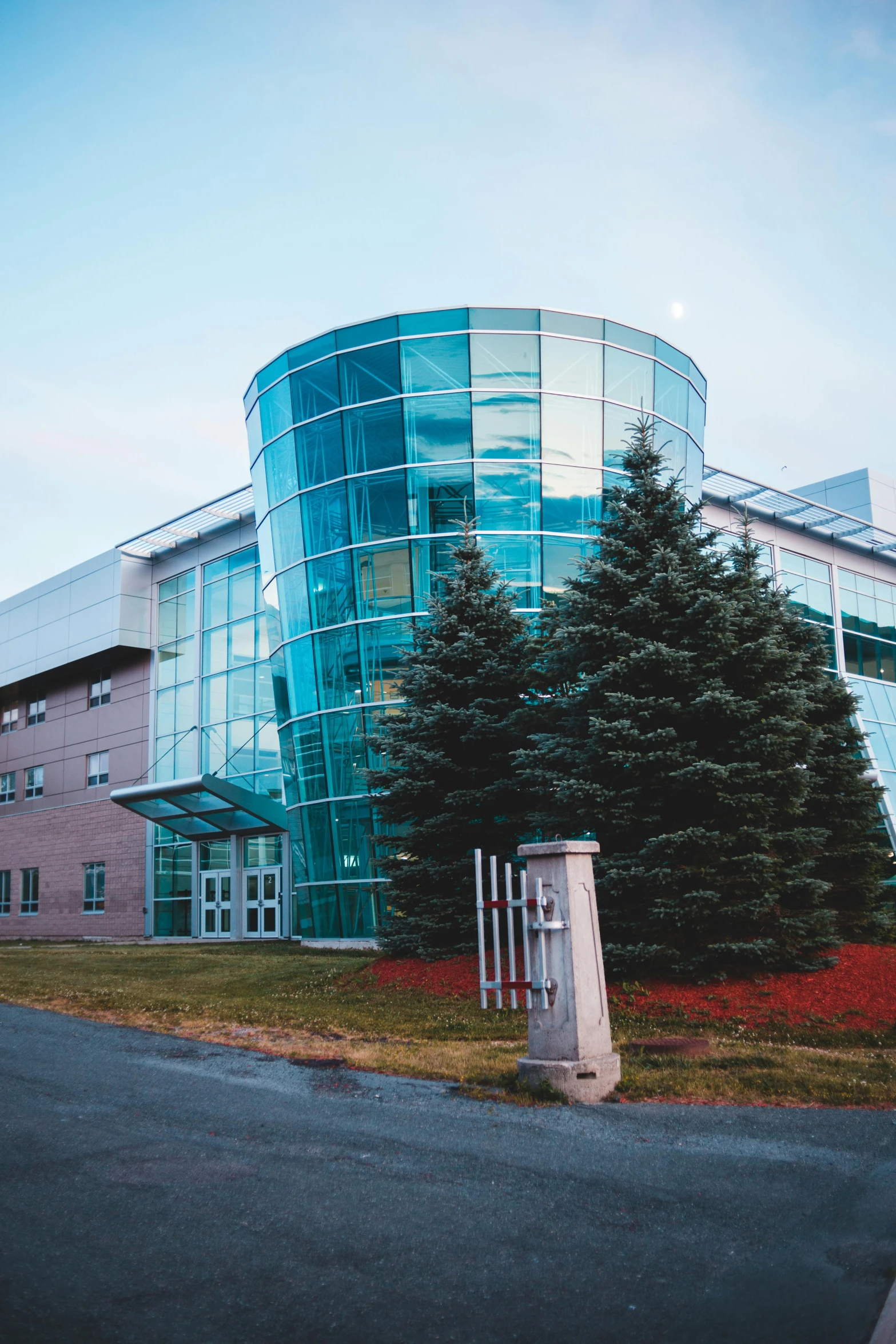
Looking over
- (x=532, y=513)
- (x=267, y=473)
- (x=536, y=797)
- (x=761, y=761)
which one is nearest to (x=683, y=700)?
(x=761, y=761)

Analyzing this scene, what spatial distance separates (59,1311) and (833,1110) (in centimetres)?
559

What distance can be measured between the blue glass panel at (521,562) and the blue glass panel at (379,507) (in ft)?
7.28

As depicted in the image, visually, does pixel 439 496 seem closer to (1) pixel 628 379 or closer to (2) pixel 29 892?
(1) pixel 628 379

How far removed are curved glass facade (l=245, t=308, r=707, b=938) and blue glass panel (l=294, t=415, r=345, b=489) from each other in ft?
0.14

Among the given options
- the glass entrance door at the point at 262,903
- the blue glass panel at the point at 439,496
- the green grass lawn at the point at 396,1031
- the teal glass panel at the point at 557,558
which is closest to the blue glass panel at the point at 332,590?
the blue glass panel at the point at 439,496

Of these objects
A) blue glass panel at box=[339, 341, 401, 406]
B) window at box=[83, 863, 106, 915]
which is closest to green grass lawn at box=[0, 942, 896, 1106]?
blue glass panel at box=[339, 341, 401, 406]

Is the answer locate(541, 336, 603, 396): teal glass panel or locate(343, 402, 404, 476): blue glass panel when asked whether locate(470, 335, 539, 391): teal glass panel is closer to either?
locate(541, 336, 603, 396): teal glass panel

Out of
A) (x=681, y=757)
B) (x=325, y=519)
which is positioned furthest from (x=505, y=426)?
(x=681, y=757)

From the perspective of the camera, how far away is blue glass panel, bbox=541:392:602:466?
25.1m

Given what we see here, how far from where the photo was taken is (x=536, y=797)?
16422 mm

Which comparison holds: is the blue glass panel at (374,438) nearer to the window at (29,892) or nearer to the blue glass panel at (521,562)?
the blue glass panel at (521,562)

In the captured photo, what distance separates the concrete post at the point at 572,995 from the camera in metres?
7.88

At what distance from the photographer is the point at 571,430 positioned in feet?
83.2

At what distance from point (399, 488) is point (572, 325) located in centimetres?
588
